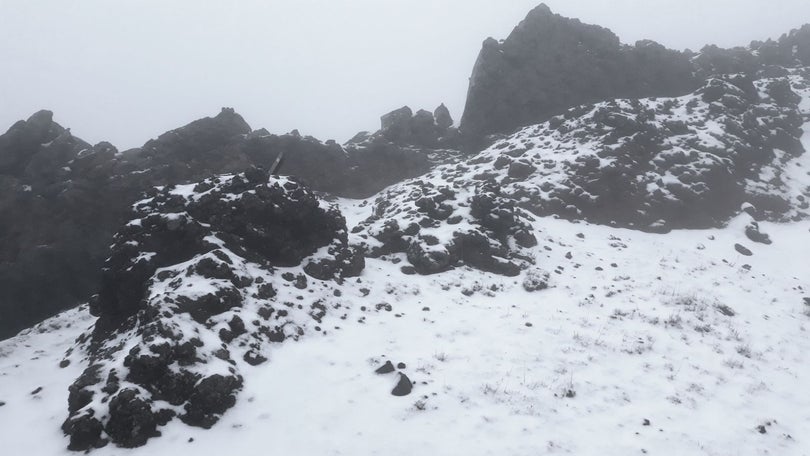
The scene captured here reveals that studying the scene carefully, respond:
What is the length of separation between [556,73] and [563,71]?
669 millimetres

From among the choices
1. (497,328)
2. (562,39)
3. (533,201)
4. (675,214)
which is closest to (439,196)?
(533,201)

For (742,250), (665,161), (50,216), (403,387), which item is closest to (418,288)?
(403,387)

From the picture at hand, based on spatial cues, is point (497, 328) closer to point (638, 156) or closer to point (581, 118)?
point (638, 156)

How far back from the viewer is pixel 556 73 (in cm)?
4122

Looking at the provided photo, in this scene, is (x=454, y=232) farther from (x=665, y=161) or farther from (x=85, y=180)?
(x=85, y=180)

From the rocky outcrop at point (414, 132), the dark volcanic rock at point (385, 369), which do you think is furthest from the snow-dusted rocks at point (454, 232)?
the rocky outcrop at point (414, 132)

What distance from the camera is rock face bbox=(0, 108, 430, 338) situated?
21.3 m

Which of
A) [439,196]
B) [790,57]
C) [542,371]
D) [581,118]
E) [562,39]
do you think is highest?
[562,39]

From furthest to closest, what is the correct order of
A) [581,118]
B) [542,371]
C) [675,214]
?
[581,118]
[675,214]
[542,371]

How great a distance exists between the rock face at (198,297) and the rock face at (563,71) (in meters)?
27.6

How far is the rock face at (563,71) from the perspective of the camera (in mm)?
40750

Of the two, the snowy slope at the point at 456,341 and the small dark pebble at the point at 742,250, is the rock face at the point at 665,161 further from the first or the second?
the snowy slope at the point at 456,341

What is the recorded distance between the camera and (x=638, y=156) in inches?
1181

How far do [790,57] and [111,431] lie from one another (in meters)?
66.6
